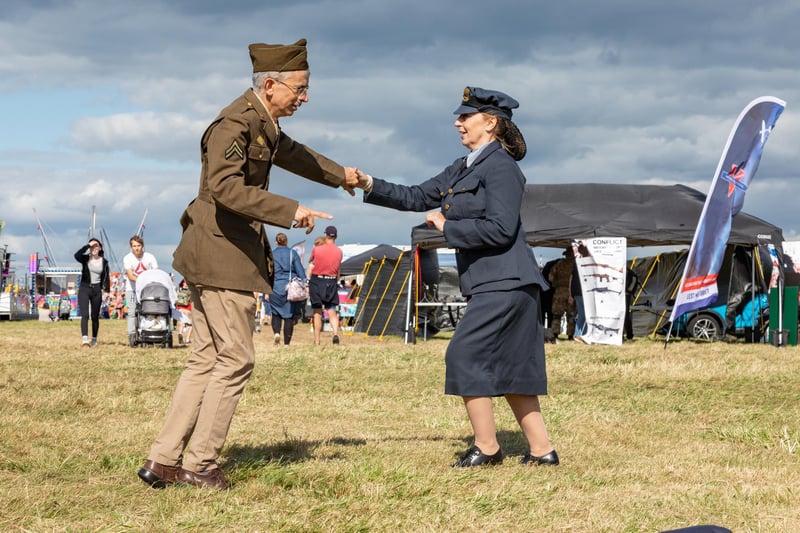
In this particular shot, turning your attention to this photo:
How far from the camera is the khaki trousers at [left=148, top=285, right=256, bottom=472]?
4402 mm

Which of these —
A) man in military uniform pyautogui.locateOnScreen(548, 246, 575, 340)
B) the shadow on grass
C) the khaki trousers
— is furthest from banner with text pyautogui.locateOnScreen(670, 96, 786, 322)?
the khaki trousers

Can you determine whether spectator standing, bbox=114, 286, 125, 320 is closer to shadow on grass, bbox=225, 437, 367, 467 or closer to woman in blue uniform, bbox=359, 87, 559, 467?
shadow on grass, bbox=225, 437, 367, 467

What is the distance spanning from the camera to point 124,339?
62.8 feet

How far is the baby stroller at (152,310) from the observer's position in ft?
Answer: 52.3

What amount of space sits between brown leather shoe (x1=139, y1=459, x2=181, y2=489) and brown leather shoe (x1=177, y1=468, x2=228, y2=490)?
0.16ft

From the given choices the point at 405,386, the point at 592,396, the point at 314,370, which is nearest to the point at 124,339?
the point at 314,370

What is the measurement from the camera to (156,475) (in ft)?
14.4

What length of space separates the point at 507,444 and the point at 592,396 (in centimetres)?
301

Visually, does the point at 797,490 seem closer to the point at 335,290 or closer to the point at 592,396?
the point at 592,396

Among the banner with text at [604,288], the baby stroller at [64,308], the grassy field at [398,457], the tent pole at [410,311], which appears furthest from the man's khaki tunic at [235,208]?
the baby stroller at [64,308]

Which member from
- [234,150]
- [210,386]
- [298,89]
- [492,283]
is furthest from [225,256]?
[492,283]

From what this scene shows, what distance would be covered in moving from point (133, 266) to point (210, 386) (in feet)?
40.8

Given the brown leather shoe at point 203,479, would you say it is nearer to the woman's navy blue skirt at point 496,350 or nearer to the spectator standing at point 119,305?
the woman's navy blue skirt at point 496,350

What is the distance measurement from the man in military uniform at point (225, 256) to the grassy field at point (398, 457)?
23 centimetres
